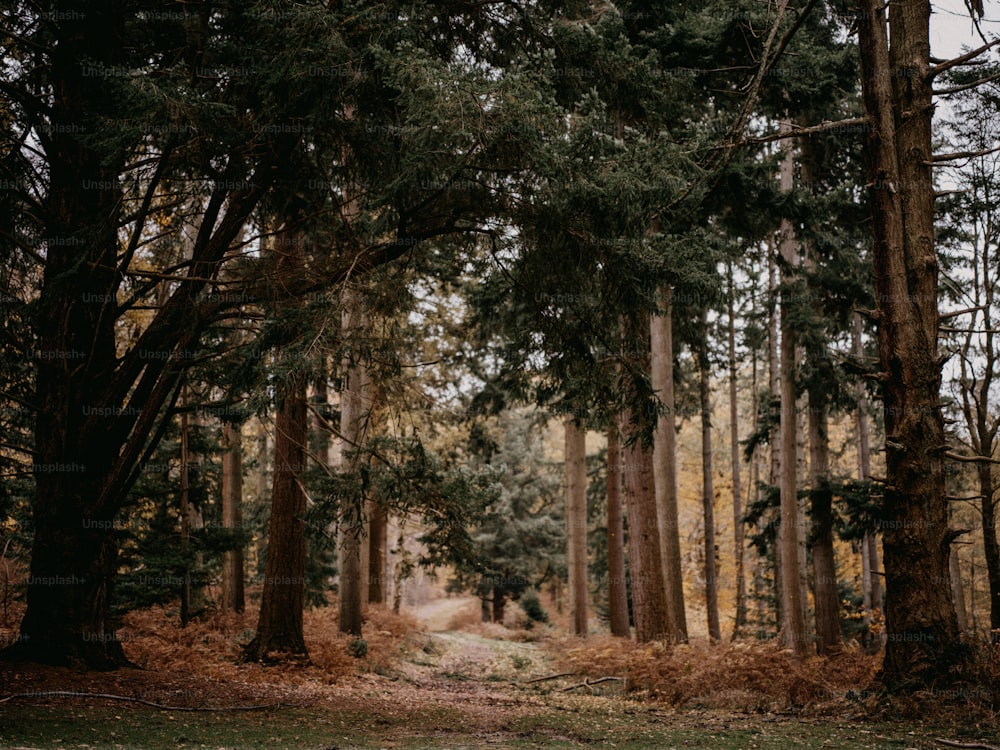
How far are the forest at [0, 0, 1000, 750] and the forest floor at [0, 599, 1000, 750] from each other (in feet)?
0.25

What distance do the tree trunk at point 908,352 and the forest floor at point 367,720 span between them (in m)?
0.87

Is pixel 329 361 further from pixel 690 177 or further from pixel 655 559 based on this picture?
pixel 655 559

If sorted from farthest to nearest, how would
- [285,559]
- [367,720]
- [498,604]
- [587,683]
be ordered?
[498,604], [587,683], [285,559], [367,720]

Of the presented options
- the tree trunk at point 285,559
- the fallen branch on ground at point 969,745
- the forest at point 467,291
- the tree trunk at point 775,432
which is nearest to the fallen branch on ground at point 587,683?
the forest at point 467,291

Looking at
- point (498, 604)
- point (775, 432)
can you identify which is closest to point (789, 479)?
point (775, 432)

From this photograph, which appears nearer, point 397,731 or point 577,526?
point 397,731

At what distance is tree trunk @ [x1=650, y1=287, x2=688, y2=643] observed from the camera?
1366 centimetres

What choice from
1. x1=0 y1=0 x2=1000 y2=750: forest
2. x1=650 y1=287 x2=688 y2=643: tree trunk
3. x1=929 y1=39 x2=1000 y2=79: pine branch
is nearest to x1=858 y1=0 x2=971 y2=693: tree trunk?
x1=0 y1=0 x2=1000 y2=750: forest

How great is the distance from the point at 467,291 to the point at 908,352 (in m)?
8.77

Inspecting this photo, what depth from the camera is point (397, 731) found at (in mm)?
7094

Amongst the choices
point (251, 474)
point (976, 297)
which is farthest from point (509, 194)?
point (251, 474)

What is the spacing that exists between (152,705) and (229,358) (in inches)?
191

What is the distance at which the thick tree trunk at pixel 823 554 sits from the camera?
13.8 m

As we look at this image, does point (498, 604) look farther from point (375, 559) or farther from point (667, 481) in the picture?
point (667, 481)
